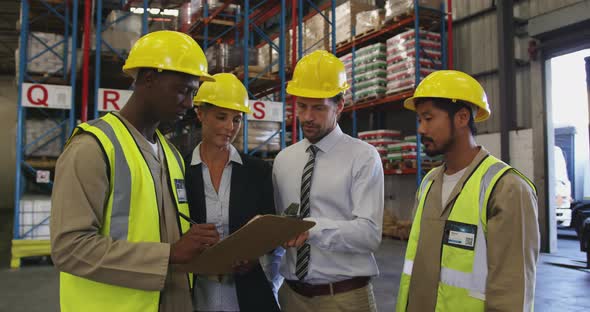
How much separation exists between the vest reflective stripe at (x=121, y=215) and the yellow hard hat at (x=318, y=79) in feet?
Result: 3.33

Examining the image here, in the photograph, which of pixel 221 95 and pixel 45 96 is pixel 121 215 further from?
pixel 45 96

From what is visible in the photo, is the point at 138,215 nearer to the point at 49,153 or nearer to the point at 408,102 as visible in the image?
the point at 408,102

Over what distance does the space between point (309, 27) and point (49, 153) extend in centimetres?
655

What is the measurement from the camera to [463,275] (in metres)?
1.92

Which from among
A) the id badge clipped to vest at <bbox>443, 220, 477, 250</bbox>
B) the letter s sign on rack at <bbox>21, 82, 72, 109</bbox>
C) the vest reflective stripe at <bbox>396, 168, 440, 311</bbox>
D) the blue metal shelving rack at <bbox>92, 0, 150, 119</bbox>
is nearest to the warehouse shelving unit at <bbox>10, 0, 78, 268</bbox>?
the letter s sign on rack at <bbox>21, 82, 72, 109</bbox>

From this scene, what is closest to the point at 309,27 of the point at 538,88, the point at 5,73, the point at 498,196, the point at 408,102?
the point at 538,88

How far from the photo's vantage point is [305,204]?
7.48ft

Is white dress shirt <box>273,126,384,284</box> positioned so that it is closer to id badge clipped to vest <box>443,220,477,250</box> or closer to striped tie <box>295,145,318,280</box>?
striped tie <box>295,145,318,280</box>

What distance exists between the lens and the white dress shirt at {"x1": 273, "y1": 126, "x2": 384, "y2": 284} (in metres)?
2.12

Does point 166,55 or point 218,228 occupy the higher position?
point 166,55

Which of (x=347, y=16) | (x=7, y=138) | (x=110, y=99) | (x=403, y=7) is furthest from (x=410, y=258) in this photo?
(x=7, y=138)

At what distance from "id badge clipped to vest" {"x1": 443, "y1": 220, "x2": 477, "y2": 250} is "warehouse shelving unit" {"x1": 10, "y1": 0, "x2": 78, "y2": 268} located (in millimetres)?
7070

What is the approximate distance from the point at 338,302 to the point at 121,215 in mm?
1088

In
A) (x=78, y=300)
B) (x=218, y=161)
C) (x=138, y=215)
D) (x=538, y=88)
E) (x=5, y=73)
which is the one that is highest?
(x=5, y=73)
